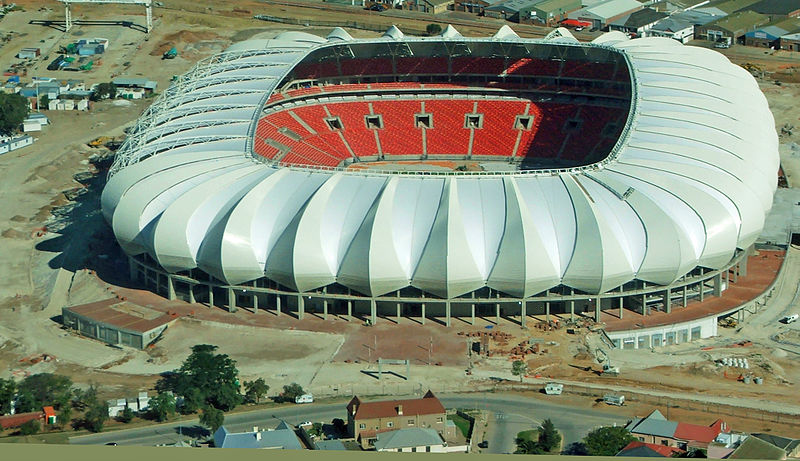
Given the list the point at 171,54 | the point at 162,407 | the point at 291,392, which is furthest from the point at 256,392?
the point at 171,54

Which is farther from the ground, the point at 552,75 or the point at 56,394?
the point at 552,75

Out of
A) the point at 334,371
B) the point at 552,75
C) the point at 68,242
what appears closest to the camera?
the point at 334,371

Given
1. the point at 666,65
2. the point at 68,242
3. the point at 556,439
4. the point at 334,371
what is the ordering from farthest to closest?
the point at 666,65, the point at 68,242, the point at 334,371, the point at 556,439

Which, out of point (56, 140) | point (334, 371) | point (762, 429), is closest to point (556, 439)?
point (762, 429)

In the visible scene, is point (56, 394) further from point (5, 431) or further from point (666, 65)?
point (666, 65)

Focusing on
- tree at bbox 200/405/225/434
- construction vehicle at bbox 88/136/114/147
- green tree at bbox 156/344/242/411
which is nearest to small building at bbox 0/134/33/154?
construction vehicle at bbox 88/136/114/147

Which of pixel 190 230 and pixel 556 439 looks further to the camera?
pixel 190 230

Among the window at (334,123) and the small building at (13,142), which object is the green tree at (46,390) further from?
the small building at (13,142)
